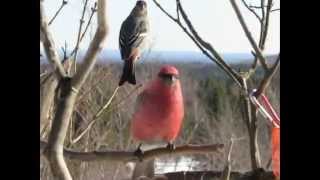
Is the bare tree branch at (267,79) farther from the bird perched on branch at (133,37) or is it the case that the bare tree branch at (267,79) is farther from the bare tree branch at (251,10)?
the bird perched on branch at (133,37)

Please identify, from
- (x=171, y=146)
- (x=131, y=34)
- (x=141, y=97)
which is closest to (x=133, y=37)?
(x=131, y=34)

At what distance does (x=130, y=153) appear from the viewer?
102 centimetres

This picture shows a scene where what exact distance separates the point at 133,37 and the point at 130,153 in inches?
9.1

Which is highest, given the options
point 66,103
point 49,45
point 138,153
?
point 49,45

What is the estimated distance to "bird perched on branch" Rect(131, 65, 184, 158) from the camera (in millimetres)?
989

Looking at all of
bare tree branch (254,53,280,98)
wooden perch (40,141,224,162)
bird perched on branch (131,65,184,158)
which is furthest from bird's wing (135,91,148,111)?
bare tree branch (254,53,280,98)

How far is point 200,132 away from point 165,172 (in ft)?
0.36

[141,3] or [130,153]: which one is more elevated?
[141,3]

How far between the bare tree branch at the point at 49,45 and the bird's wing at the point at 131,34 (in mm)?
127

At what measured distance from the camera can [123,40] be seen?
989 mm

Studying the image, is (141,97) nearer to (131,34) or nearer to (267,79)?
(131,34)

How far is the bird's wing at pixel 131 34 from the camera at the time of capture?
99 cm

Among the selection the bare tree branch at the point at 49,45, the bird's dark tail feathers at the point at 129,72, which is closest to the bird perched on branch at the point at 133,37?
the bird's dark tail feathers at the point at 129,72
